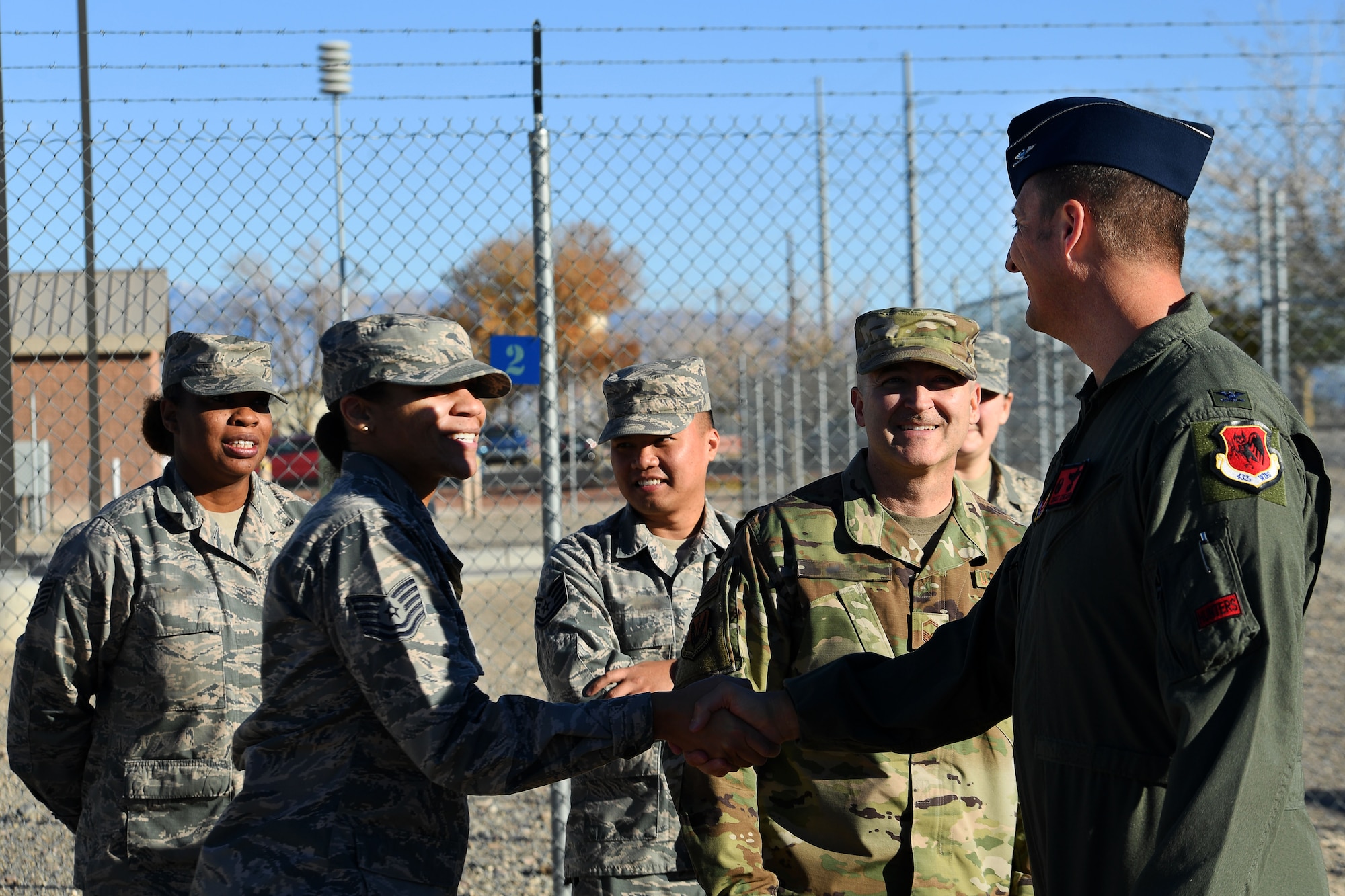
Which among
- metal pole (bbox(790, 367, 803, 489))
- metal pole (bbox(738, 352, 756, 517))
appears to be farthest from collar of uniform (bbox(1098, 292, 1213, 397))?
metal pole (bbox(738, 352, 756, 517))

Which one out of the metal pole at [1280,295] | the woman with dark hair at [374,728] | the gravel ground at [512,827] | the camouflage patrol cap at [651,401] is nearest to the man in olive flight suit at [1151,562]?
the woman with dark hair at [374,728]

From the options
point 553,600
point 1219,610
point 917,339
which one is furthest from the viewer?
point 553,600

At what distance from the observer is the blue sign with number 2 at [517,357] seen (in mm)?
4270

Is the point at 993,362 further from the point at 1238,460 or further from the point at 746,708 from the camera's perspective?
the point at 1238,460

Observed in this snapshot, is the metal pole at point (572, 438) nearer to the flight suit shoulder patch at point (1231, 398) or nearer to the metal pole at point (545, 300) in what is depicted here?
the metal pole at point (545, 300)

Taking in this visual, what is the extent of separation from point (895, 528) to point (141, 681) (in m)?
2.13

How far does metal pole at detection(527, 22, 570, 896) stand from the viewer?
13.3ft

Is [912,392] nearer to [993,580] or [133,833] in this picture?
[993,580]

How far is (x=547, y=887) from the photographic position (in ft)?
15.3

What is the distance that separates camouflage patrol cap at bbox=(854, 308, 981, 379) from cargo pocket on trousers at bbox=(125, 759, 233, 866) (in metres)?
2.13

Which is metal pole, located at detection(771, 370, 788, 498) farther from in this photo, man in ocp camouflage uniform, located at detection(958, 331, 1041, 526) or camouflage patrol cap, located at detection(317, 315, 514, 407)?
camouflage patrol cap, located at detection(317, 315, 514, 407)

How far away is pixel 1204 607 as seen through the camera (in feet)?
4.89

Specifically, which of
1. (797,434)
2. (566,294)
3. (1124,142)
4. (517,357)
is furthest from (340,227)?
(566,294)

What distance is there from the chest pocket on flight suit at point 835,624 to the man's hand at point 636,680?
19.1 inches
